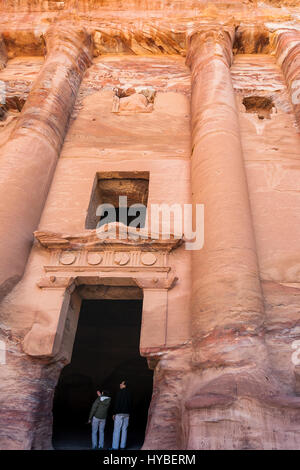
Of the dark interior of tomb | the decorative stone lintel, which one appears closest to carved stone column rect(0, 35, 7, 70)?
the dark interior of tomb

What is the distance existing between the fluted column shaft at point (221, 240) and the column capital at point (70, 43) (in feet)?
13.0

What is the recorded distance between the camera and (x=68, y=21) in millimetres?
11281

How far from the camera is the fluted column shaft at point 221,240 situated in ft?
16.9

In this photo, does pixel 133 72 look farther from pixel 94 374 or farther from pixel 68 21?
pixel 94 374

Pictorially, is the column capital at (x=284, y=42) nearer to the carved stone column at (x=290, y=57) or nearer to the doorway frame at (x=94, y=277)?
the carved stone column at (x=290, y=57)

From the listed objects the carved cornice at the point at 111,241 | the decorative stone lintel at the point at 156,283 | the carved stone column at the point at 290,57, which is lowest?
the decorative stone lintel at the point at 156,283

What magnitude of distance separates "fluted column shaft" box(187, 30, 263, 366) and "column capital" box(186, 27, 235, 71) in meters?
0.81

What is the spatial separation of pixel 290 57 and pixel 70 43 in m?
6.37

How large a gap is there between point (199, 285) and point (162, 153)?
3.93 meters

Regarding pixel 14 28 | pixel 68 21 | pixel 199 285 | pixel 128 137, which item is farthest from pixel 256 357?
pixel 14 28

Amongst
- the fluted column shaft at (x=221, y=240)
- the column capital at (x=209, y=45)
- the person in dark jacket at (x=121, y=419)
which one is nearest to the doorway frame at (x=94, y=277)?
the fluted column shaft at (x=221, y=240)

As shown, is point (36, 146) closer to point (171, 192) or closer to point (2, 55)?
point (171, 192)

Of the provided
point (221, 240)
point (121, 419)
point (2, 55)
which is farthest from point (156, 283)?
point (2, 55)

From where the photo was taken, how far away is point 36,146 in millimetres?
8094
